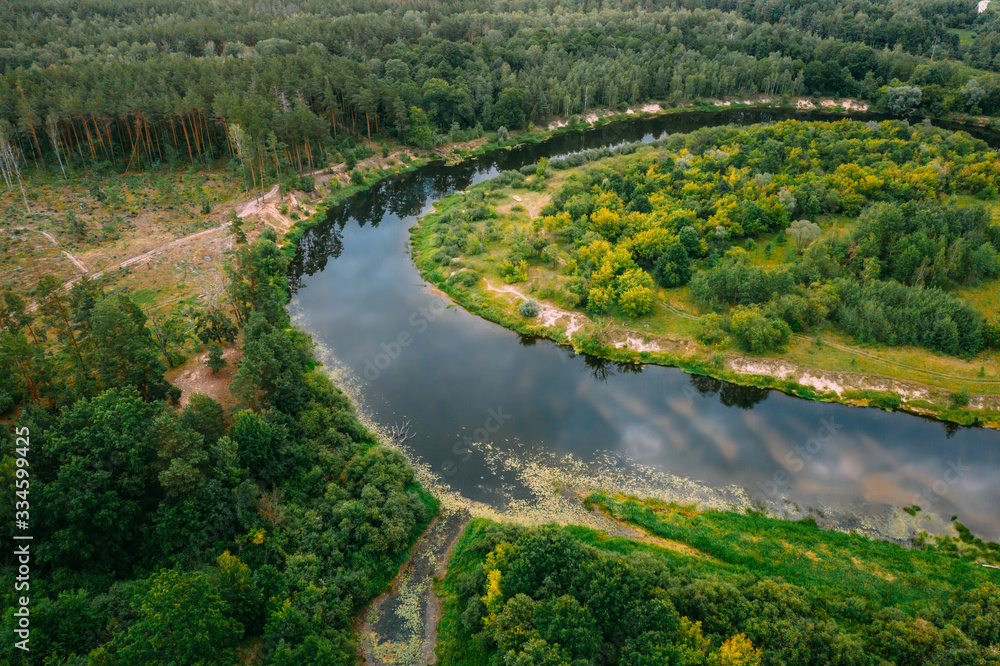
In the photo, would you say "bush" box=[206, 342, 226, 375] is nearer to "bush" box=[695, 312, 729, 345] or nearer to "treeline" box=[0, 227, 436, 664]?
"treeline" box=[0, 227, 436, 664]

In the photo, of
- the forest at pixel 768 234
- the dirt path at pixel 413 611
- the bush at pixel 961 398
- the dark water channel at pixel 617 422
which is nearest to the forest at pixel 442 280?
the forest at pixel 768 234

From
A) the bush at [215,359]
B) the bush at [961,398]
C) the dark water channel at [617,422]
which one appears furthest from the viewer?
the bush at [215,359]

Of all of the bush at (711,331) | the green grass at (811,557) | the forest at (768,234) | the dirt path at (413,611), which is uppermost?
the forest at (768,234)

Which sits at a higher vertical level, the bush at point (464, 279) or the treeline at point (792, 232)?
the treeline at point (792, 232)

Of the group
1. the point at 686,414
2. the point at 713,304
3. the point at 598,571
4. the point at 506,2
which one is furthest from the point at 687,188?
the point at 506,2

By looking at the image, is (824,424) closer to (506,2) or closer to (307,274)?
(307,274)

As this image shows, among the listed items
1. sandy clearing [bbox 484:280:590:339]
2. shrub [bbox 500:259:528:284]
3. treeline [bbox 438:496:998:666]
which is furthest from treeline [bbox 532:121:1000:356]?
treeline [bbox 438:496:998:666]

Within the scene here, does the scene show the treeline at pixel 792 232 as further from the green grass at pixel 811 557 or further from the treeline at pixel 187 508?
the treeline at pixel 187 508
